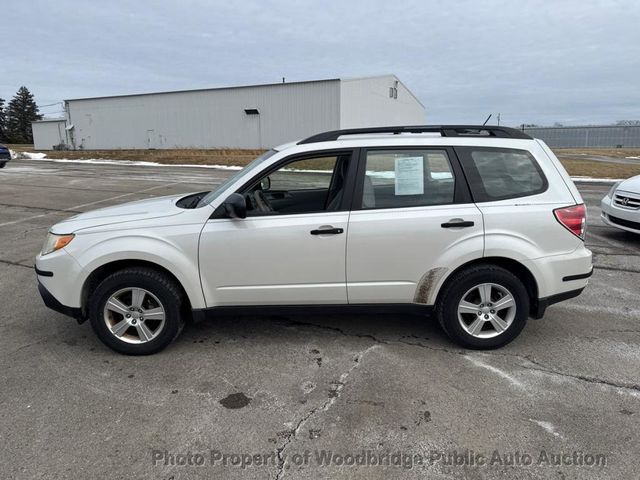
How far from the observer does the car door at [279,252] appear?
366 cm

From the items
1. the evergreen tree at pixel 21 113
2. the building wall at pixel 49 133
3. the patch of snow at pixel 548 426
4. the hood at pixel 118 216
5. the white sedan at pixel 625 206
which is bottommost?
the patch of snow at pixel 548 426

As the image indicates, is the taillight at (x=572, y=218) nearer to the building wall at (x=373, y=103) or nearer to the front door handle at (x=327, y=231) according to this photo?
the front door handle at (x=327, y=231)

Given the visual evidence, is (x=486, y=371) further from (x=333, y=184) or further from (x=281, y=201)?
(x=281, y=201)

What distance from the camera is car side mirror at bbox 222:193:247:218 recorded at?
3545mm

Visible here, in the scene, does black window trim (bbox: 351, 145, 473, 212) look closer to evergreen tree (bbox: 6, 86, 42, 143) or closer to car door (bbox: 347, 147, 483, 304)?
car door (bbox: 347, 147, 483, 304)

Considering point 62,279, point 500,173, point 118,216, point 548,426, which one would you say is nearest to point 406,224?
point 500,173

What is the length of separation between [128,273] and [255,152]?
3601 cm

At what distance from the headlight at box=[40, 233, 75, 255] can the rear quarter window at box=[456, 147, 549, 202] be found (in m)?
3.21

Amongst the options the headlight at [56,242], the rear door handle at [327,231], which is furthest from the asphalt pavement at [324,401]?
the rear door handle at [327,231]

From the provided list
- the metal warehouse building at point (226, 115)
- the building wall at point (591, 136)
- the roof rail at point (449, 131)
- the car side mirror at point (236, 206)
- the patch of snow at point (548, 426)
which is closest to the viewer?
the patch of snow at point (548, 426)

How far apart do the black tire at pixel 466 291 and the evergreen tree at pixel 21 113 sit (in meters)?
99.4

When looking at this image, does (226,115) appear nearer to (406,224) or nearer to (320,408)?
(406,224)

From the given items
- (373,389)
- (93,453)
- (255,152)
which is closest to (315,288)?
(373,389)

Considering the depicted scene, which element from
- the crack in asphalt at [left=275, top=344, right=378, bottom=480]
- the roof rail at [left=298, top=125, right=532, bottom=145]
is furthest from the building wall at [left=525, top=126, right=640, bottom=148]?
the crack in asphalt at [left=275, top=344, right=378, bottom=480]
